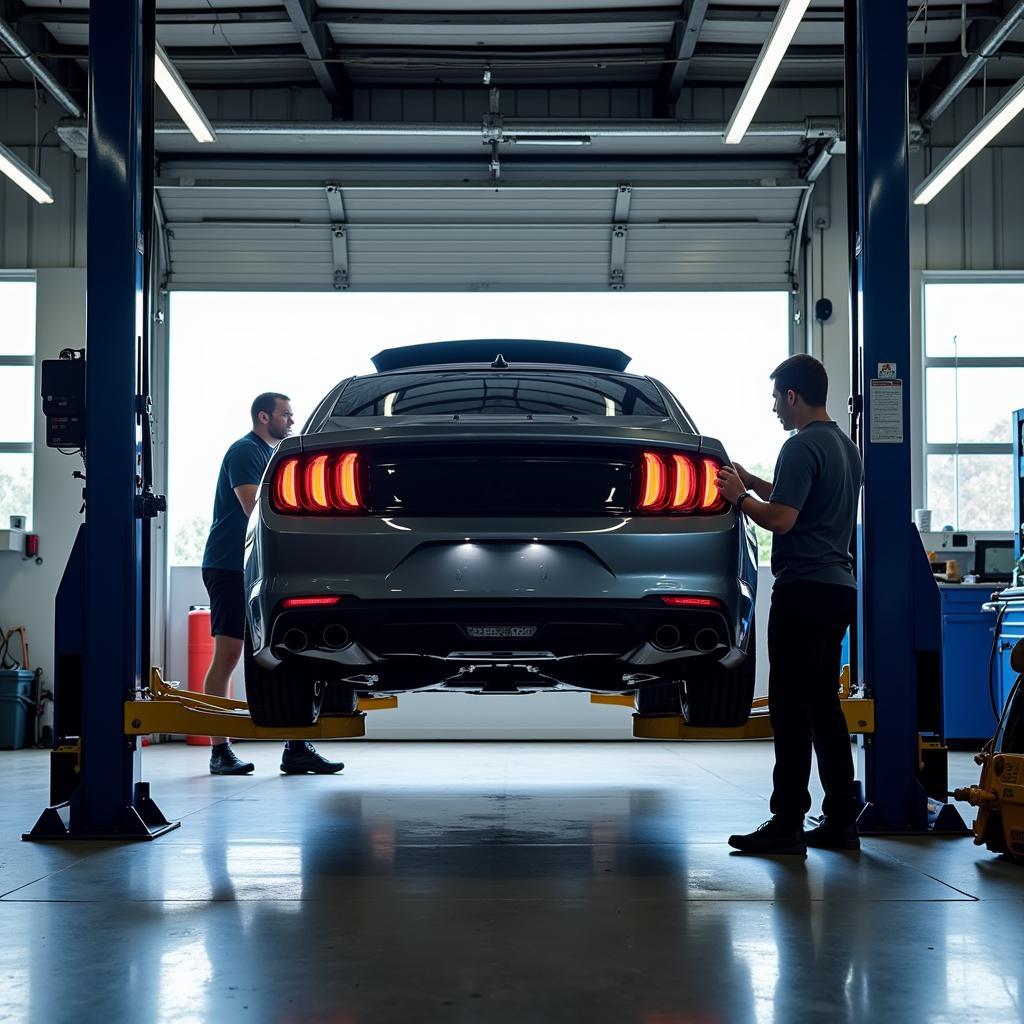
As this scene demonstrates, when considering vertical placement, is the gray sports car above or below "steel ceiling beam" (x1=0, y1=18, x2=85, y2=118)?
below

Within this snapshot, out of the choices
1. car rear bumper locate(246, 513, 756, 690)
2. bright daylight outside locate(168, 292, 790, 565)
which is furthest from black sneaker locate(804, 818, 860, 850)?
bright daylight outside locate(168, 292, 790, 565)

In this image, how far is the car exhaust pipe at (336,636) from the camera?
377cm

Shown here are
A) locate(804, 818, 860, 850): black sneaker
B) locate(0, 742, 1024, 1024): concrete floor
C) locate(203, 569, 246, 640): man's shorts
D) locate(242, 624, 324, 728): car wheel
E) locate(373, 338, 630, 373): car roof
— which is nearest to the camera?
locate(0, 742, 1024, 1024): concrete floor

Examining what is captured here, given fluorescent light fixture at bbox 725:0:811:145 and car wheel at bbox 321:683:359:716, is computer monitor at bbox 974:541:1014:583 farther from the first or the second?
car wheel at bbox 321:683:359:716

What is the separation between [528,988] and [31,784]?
5.40 metres

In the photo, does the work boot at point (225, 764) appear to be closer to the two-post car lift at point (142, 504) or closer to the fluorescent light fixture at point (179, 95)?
the two-post car lift at point (142, 504)

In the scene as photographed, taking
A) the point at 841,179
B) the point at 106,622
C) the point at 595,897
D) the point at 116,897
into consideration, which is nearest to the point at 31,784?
the point at 106,622

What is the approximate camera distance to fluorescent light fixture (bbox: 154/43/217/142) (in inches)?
306

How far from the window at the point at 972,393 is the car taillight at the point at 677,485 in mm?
8301

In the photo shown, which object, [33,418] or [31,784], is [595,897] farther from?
[33,418]

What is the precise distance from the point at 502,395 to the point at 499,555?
2.65 ft

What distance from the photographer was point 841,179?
38.3ft

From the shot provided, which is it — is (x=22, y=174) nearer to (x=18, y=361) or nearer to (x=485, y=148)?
(x=18, y=361)

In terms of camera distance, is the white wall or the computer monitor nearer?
the computer monitor
